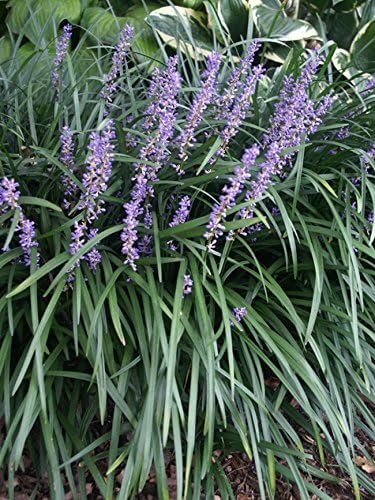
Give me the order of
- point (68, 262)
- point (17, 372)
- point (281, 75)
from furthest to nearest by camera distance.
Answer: point (281, 75) < point (17, 372) < point (68, 262)

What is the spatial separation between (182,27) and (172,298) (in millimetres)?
2287

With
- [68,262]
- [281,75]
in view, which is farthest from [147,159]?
[281,75]

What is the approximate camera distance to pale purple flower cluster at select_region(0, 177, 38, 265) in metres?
1.82

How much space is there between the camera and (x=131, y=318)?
2.08 metres

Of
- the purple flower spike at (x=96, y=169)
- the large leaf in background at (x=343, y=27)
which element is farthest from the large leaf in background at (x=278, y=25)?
the purple flower spike at (x=96, y=169)

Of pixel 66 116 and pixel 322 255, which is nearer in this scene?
pixel 322 255

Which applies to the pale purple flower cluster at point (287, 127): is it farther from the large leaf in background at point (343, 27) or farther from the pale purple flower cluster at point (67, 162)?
the large leaf in background at point (343, 27)

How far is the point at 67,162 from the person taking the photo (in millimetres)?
2148

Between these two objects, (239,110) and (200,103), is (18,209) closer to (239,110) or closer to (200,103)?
(200,103)

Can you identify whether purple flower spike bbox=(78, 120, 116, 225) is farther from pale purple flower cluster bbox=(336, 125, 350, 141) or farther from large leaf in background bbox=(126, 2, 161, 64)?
large leaf in background bbox=(126, 2, 161, 64)

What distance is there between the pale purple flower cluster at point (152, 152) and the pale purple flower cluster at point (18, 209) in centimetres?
29

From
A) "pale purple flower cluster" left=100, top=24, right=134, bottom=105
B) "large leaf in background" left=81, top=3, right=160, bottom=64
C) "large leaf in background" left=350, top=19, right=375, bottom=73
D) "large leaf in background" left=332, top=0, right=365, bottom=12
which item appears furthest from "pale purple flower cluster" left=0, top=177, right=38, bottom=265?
"large leaf in background" left=332, top=0, right=365, bottom=12

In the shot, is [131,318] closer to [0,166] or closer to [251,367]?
[251,367]

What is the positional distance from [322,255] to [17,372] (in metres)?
1.18
